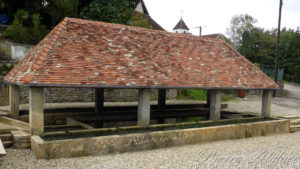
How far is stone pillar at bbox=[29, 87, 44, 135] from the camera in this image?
20.4 feet

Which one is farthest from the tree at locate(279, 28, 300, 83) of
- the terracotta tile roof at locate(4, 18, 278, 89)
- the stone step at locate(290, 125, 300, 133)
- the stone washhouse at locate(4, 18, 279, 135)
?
the terracotta tile roof at locate(4, 18, 278, 89)

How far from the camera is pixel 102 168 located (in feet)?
18.2

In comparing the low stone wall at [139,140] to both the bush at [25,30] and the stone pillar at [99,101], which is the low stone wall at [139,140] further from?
the bush at [25,30]

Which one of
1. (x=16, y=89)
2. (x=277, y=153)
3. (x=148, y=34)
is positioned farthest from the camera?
(x=148, y=34)

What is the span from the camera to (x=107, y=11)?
1577cm

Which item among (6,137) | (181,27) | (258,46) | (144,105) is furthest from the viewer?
(181,27)

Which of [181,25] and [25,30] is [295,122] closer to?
[25,30]

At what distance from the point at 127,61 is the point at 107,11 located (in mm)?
9014

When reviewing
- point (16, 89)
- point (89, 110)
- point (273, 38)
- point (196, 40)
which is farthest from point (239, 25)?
point (16, 89)

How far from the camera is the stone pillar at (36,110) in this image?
6.23 metres

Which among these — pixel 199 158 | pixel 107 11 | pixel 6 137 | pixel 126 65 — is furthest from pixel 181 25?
pixel 6 137

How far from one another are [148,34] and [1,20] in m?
14.4

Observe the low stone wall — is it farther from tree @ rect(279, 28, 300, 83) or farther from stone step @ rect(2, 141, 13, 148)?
tree @ rect(279, 28, 300, 83)

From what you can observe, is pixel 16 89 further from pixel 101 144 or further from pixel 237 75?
pixel 237 75
